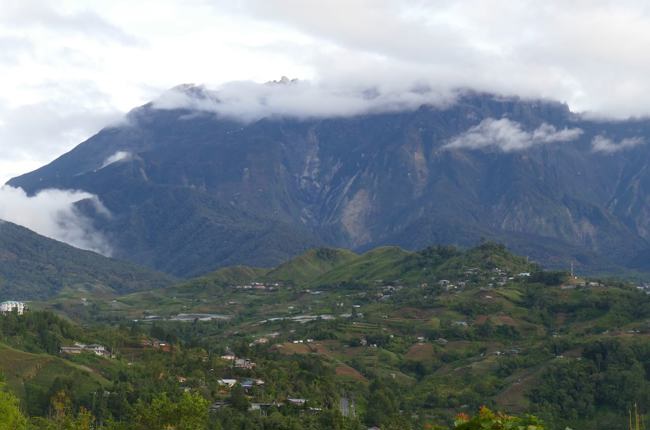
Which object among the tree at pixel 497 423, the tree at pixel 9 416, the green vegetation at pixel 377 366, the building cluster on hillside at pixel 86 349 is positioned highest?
the tree at pixel 497 423

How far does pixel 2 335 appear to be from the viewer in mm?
127750

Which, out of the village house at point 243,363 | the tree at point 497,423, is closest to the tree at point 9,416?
the tree at point 497,423

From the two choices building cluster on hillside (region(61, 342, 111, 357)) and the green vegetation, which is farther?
building cluster on hillside (region(61, 342, 111, 357))

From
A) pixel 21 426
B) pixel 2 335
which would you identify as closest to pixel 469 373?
pixel 2 335

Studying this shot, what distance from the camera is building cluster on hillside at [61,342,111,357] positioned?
418 feet

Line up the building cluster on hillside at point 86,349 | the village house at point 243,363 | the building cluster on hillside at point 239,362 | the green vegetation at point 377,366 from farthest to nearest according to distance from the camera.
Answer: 1. the building cluster on hillside at point 86,349
2. the building cluster on hillside at point 239,362
3. the village house at point 243,363
4. the green vegetation at point 377,366

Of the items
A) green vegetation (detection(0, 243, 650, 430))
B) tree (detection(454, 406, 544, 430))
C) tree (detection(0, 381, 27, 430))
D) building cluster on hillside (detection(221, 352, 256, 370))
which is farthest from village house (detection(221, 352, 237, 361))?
tree (detection(454, 406, 544, 430))

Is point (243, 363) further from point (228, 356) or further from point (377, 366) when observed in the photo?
point (377, 366)

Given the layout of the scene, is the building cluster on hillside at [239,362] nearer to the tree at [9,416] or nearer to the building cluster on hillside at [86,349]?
the building cluster on hillside at [86,349]

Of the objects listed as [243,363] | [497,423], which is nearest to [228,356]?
[243,363]

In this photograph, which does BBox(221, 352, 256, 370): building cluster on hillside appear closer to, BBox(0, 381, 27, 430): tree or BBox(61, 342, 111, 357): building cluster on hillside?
BBox(61, 342, 111, 357): building cluster on hillside

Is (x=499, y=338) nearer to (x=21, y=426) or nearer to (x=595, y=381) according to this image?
(x=595, y=381)

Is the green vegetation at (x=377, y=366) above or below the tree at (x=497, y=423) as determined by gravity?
below

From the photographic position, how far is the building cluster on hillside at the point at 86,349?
418 ft
